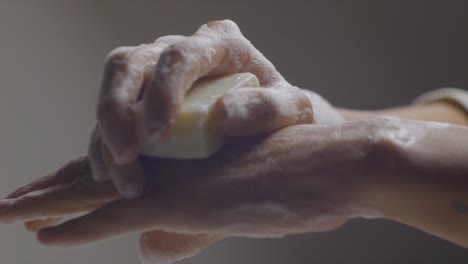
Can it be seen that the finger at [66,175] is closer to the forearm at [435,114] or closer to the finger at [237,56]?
the finger at [237,56]

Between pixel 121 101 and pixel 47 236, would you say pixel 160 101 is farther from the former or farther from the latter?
pixel 47 236

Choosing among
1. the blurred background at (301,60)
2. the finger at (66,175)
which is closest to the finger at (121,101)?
the finger at (66,175)

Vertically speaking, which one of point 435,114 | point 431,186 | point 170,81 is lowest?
point 435,114

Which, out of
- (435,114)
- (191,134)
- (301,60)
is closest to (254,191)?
(191,134)

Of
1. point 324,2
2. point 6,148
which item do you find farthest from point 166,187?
point 324,2

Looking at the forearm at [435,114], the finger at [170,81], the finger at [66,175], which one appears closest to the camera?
the finger at [170,81]

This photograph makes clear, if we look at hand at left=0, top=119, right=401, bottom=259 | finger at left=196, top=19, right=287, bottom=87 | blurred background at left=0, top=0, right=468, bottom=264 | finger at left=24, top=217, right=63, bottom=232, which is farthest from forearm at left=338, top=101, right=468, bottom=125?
finger at left=24, top=217, right=63, bottom=232
